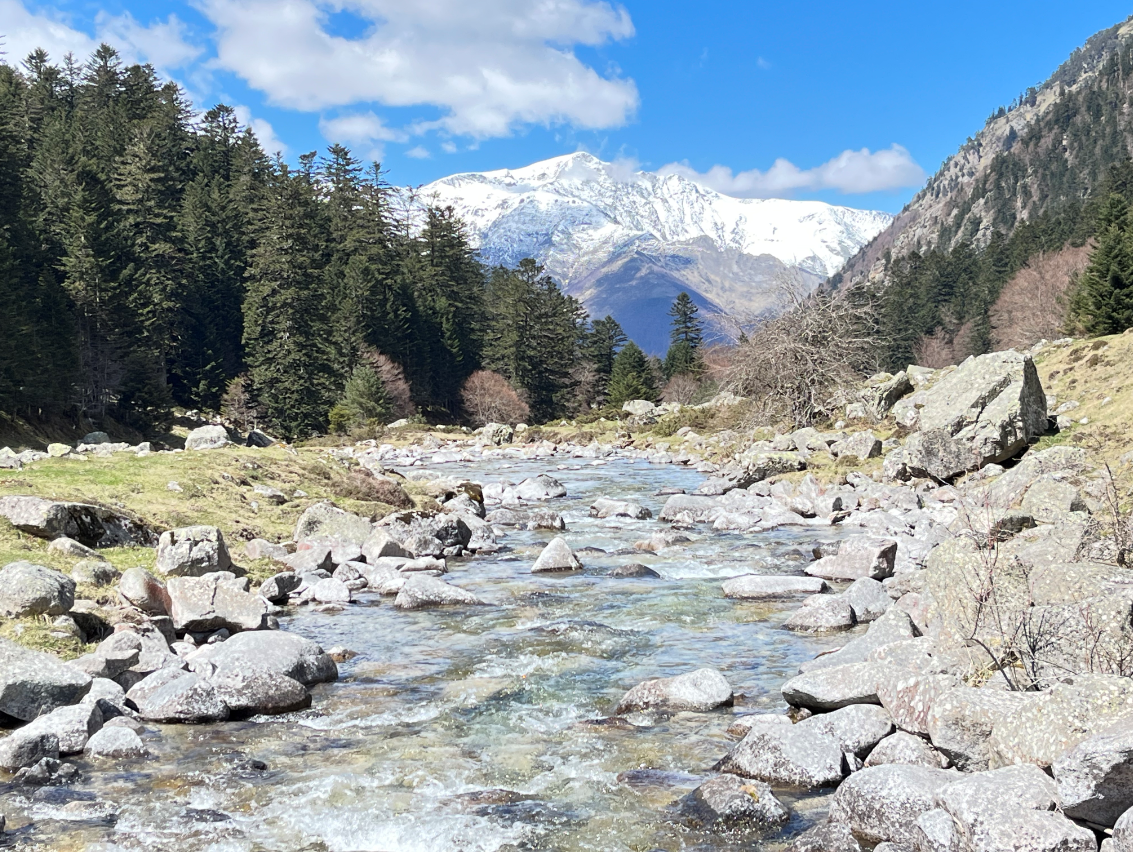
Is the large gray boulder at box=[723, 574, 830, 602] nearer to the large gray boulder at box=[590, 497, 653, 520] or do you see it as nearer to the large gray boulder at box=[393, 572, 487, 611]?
the large gray boulder at box=[393, 572, 487, 611]

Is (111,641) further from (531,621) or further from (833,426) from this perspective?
(833,426)

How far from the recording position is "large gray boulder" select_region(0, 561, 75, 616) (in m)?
10.0

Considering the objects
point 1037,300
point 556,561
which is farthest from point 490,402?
point 556,561

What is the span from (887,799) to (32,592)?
31.0ft

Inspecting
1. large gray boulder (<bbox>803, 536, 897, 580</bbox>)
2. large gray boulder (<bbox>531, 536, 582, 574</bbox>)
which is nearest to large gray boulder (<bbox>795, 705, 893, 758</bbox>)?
large gray boulder (<bbox>803, 536, 897, 580</bbox>)

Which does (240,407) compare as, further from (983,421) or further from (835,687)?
(835,687)

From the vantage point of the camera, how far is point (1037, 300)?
227ft

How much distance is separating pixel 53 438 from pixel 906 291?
315 ft

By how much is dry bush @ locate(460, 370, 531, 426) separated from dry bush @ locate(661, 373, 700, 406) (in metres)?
15.2

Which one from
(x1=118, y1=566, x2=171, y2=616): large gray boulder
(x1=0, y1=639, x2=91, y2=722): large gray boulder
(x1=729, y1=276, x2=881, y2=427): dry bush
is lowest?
(x1=0, y1=639, x2=91, y2=722): large gray boulder

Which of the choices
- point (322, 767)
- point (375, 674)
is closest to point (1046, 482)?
point (375, 674)

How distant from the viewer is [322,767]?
754 cm

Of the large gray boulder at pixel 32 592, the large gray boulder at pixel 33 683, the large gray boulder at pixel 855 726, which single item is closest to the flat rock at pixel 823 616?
the large gray boulder at pixel 855 726

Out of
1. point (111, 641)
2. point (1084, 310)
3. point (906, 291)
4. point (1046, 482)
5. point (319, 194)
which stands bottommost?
point (111, 641)
